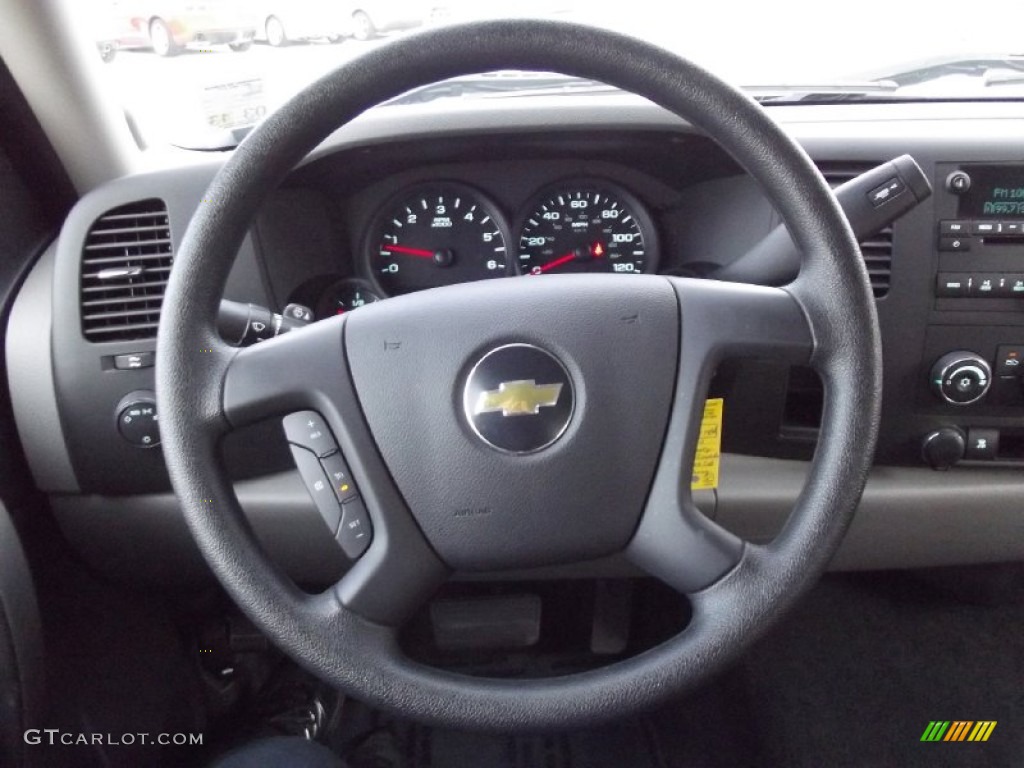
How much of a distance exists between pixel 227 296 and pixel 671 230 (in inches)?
26.2

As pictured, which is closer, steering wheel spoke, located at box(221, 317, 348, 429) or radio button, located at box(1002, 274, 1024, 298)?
steering wheel spoke, located at box(221, 317, 348, 429)

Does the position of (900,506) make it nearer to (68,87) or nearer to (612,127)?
(612,127)

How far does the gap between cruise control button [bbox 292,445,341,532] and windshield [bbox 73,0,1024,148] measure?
74 centimetres

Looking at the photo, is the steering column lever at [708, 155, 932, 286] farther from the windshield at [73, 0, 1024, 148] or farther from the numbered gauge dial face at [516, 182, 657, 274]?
the windshield at [73, 0, 1024, 148]

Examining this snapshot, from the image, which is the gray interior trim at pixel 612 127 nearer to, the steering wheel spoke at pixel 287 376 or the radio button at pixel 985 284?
the radio button at pixel 985 284

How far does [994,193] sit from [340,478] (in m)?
0.95

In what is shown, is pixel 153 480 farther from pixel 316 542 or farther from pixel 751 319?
pixel 751 319

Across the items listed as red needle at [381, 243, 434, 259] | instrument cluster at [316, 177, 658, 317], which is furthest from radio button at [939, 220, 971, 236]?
red needle at [381, 243, 434, 259]

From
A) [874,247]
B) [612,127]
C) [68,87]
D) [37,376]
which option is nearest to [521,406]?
[612,127]

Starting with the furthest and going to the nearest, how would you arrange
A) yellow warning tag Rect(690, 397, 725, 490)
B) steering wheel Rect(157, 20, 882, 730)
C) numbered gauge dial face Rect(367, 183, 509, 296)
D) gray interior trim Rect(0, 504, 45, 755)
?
1. numbered gauge dial face Rect(367, 183, 509, 296)
2. yellow warning tag Rect(690, 397, 725, 490)
3. gray interior trim Rect(0, 504, 45, 755)
4. steering wheel Rect(157, 20, 882, 730)

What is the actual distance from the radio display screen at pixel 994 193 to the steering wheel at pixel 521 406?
20.6 inches

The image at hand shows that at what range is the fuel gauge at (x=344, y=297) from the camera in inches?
57.0

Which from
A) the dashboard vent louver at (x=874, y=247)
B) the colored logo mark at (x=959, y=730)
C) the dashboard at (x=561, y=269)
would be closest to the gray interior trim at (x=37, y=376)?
the dashboard at (x=561, y=269)

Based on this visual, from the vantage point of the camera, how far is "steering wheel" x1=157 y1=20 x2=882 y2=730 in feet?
2.75
